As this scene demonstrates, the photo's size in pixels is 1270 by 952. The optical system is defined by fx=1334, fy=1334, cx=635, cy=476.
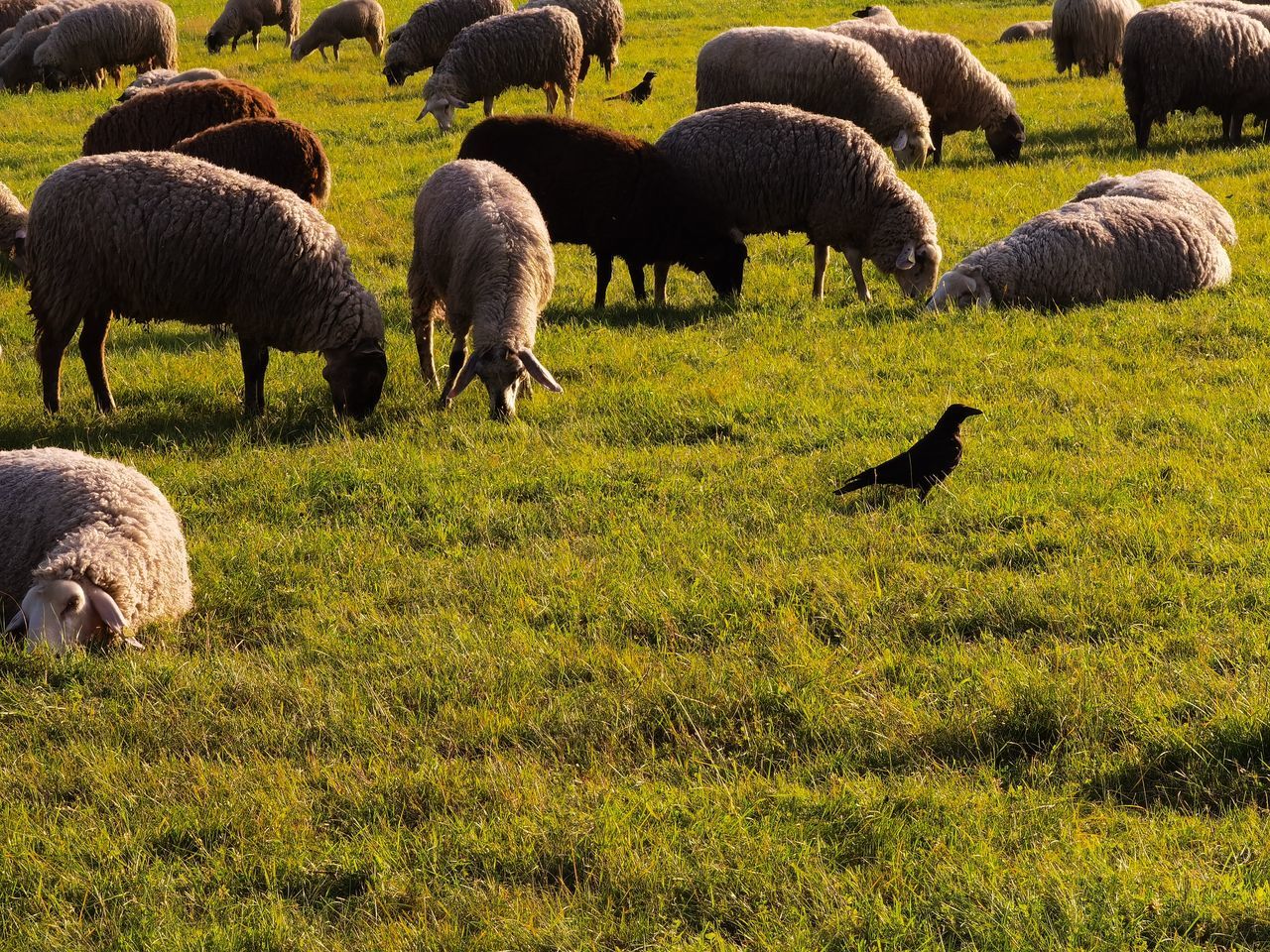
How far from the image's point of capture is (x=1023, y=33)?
84.8ft

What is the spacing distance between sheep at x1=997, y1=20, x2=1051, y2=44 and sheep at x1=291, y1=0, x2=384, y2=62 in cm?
1211

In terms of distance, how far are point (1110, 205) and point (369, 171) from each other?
866 centimetres

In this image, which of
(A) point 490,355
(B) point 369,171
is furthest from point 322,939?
(B) point 369,171

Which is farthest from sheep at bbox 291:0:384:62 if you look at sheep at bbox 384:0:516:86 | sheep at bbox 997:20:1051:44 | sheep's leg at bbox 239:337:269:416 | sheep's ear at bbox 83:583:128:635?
sheep's ear at bbox 83:583:128:635

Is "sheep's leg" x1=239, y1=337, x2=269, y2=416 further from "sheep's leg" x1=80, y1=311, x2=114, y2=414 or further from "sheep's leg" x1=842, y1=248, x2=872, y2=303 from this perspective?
"sheep's leg" x1=842, y1=248, x2=872, y2=303

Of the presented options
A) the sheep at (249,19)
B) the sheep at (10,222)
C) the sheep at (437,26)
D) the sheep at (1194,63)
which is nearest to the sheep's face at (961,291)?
the sheep at (1194,63)

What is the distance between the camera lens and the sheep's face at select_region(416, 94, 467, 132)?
58.3 feet

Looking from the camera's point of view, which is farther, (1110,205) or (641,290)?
(641,290)

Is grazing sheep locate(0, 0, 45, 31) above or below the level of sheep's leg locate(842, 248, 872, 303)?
above

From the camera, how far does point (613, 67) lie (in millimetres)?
21922

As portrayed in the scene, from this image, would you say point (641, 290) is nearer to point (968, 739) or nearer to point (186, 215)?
point (186, 215)

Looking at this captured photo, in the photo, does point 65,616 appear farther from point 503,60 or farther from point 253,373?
point 503,60

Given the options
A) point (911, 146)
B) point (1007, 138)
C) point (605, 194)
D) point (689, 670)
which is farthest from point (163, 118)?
point (1007, 138)

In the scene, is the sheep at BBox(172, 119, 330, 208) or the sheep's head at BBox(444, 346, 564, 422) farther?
the sheep at BBox(172, 119, 330, 208)
